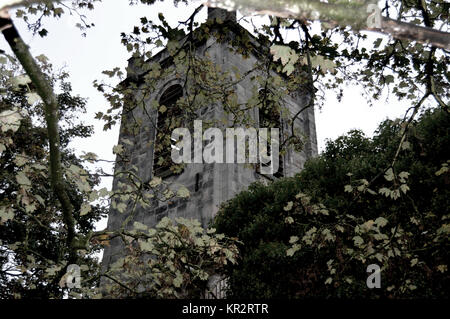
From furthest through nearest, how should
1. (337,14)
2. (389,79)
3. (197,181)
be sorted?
(197,181) < (389,79) < (337,14)

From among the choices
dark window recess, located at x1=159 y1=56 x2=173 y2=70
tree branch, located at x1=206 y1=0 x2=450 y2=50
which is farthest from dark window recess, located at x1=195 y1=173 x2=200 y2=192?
tree branch, located at x1=206 y1=0 x2=450 y2=50

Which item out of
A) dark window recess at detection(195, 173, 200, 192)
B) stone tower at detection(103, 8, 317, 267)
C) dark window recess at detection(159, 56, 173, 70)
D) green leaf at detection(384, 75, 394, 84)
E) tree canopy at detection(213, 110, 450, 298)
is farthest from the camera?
dark window recess at detection(159, 56, 173, 70)

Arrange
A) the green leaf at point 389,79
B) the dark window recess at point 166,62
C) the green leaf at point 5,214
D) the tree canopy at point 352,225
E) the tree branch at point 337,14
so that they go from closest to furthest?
1. the tree branch at point 337,14
2. the green leaf at point 5,214
3. the green leaf at point 389,79
4. the tree canopy at point 352,225
5. the dark window recess at point 166,62

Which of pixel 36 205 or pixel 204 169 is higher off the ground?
pixel 204 169

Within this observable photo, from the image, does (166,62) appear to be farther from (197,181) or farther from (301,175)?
(301,175)

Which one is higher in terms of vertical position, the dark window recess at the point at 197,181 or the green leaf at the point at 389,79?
the dark window recess at the point at 197,181

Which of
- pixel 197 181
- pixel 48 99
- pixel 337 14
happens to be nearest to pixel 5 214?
pixel 48 99

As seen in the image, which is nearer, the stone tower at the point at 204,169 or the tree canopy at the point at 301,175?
the tree canopy at the point at 301,175

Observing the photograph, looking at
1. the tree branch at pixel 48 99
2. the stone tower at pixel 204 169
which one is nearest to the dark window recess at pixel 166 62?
the stone tower at pixel 204 169

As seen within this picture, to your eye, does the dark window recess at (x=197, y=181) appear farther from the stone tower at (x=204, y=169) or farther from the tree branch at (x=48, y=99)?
the tree branch at (x=48, y=99)

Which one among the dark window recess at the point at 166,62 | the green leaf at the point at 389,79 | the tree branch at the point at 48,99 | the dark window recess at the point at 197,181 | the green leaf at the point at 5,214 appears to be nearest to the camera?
the tree branch at the point at 48,99

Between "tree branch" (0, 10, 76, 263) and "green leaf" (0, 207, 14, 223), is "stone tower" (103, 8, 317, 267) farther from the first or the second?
"tree branch" (0, 10, 76, 263)

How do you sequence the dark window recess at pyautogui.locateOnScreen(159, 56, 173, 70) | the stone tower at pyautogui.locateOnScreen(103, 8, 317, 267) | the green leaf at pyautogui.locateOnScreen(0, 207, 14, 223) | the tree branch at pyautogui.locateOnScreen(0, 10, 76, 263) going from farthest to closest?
1. the dark window recess at pyautogui.locateOnScreen(159, 56, 173, 70)
2. the stone tower at pyautogui.locateOnScreen(103, 8, 317, 267)
3. the green leaf at pyautogui.locateOnScreen(0, 207, 14, 223)
4. the tree branch at pyautogui.locateOnScreen(0, 10, 76, 263)
